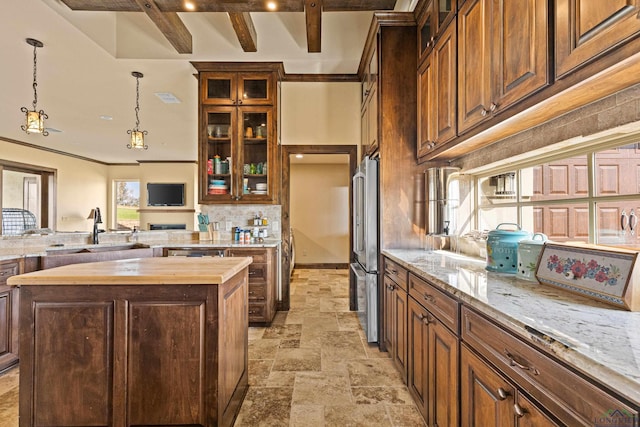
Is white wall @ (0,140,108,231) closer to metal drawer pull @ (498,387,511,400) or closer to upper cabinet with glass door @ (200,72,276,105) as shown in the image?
upper cabinet with glass door @ (200,72,276,105)

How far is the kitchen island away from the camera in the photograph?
1.53 meters

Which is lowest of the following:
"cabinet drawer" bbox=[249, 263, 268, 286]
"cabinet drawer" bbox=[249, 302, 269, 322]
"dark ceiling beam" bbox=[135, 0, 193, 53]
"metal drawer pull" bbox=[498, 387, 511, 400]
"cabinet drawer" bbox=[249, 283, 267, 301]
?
"cabinet drawer" bbox=[249, 302, 269, 322]

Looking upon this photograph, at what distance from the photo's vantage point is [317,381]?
7.45 ft

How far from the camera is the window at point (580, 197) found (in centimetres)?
131

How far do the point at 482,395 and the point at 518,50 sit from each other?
1.43 metres

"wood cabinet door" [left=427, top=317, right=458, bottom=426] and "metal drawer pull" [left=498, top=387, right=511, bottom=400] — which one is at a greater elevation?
"metal drawer pull" [left=498, top=387, right=511, bottom=400]

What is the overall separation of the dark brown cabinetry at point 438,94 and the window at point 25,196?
786cm

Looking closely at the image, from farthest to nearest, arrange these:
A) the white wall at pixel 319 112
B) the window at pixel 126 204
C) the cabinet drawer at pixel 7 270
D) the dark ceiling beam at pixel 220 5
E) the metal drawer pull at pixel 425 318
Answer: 1. the window at pixel 126 204
2. the white wall at pixel 319 112
3. the dark ceiling beam at pixel 220 5
4. the cabinet drawer at pixel 7 270
5. the metal drawer pull at pixel 425 318

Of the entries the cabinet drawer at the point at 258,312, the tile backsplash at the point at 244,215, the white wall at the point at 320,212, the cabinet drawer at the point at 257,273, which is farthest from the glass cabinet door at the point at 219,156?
the white wall at the point at 320,212

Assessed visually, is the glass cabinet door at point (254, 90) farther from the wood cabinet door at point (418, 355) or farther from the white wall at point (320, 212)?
the white wall at point (320, 212)

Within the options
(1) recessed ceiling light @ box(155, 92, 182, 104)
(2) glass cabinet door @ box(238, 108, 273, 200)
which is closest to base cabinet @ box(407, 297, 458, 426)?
(2) glass cabinet door @ box(238, 108, 273, 200)

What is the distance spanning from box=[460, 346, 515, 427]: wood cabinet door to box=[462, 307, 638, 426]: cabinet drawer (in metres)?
0.05

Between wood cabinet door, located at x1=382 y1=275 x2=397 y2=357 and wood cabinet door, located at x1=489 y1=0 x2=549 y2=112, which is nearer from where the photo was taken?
wood cabinet door, located at x1=489 y1=0 x2=549 y2=112

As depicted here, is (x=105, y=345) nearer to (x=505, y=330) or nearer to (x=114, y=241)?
(x=505, y=330)
